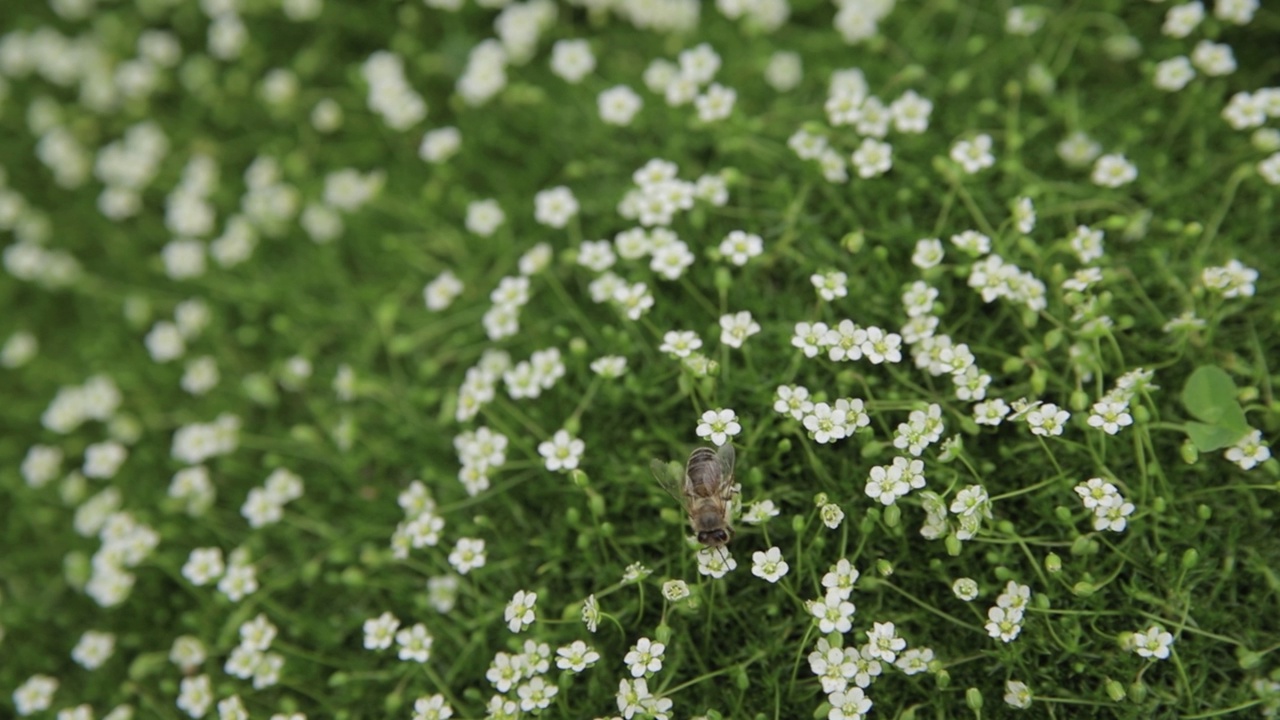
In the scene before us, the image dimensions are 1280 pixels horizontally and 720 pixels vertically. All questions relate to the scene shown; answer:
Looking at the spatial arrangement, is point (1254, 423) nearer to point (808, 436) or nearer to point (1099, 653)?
point (1099, 653)

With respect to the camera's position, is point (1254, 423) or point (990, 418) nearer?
point (990, 418)

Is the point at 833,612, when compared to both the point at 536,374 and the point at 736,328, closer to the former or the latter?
the point at 736,328

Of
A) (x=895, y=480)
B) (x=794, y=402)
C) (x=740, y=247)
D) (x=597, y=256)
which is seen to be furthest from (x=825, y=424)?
(x=597, y=256)

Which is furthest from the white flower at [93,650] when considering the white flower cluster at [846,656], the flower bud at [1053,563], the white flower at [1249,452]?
the white flower at [1249,452]

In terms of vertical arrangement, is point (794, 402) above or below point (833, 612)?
above

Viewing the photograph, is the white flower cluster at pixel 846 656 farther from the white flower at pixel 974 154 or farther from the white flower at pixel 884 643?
the white flower at pixel 974 154

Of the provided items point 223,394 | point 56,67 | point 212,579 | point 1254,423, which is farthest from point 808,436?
point 56,67
